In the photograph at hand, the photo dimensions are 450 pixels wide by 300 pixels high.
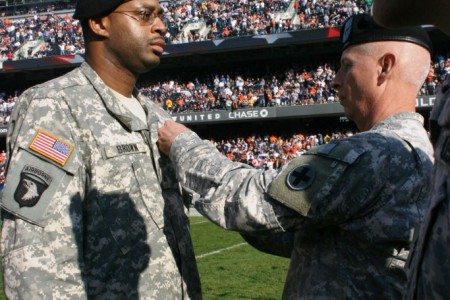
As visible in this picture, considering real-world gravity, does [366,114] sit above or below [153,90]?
above

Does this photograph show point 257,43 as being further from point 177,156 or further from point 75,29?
point 177,156

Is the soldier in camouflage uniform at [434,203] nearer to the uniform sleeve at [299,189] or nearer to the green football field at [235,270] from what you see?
the uniform sleeve at [299,189]

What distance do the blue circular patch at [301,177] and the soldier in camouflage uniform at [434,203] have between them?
22.5 inches

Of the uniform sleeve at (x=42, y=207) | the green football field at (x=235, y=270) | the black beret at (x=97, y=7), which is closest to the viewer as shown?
the uniform sleeve at (x=42, y=207)

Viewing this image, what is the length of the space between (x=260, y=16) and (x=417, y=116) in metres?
34.3

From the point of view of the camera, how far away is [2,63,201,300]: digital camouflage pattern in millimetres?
2354

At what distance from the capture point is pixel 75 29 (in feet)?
133

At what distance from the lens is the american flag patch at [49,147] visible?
2.43 metres

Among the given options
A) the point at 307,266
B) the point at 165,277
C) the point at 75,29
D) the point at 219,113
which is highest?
the point at 307,266

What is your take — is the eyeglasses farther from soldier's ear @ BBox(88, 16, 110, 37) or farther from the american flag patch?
the american flag patch

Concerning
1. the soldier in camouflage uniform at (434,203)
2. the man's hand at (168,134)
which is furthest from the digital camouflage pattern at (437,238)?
the man's hand at (168,134)

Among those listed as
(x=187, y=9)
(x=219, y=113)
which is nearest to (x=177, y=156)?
(x=219, y=113)

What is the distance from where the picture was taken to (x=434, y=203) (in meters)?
1.46

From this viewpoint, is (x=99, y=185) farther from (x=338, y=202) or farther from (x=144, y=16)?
(x=338, y=202)
